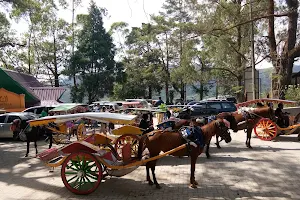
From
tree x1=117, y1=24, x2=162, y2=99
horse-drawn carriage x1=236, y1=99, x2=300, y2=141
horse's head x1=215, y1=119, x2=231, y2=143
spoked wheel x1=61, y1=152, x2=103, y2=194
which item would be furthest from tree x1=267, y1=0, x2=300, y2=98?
tree x1=117, y1=24, x2=162, y2=99

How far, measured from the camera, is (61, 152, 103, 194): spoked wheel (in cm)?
690

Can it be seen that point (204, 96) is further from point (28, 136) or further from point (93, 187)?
point (93, 187)

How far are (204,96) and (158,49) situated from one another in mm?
11032

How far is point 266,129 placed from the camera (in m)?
13.3

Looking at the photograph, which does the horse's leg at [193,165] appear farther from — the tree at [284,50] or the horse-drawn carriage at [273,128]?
the tree at [284,50]

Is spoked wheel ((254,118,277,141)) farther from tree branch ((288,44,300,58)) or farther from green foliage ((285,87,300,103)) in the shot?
tree branch ((288,44,300,58))

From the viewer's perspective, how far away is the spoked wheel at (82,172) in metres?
6.90

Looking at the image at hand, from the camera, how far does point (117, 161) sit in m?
7.34

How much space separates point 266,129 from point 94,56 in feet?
95.4

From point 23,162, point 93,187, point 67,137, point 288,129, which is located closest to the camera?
point 93,187

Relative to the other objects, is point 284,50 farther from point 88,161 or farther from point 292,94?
point 88,161

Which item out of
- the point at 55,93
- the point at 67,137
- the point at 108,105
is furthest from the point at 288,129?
the point at 55,93

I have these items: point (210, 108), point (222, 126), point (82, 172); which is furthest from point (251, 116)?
point (210, 108)

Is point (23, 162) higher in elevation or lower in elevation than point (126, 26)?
lower
